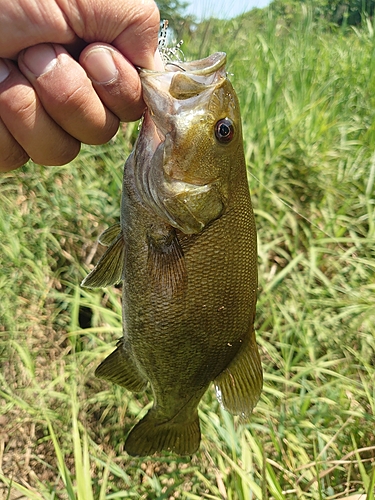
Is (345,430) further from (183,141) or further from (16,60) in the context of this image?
(16,60)

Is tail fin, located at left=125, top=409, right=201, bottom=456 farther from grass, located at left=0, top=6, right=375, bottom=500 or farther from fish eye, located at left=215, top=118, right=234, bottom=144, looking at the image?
fish eye, located at left=215, top=118, right=234, bottom=144

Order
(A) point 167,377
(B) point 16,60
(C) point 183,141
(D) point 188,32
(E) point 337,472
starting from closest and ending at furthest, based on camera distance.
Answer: (B) point 16,60 < (C) point 183,141 < (A) point 167,377 < (E) point 337,472 < (D) point 188,32

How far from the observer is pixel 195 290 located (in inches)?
54.6

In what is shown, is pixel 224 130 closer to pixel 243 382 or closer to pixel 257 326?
pixel 243 382

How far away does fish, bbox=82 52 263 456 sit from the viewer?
1276 mm

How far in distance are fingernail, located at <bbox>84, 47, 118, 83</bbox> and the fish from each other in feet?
0.33

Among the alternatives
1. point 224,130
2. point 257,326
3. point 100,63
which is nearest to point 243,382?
point 224,130

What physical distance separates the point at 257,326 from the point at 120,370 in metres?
1.53

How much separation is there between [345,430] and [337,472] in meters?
0.22

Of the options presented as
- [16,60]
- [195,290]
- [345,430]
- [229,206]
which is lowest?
[345,430]

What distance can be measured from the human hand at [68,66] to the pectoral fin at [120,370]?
74 centimetres

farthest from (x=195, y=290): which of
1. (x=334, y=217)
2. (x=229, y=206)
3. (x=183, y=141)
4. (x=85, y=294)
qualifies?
(x=334, y=217)

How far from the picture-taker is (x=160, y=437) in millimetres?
1684

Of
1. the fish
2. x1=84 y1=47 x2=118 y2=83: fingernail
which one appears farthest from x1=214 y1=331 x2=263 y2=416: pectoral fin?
x1=84 y1=47 x2=118 y2=83: fingernail
